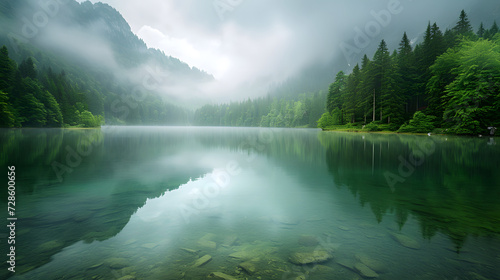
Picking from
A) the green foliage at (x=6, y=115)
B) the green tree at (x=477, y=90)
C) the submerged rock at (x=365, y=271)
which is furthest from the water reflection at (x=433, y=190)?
the green foliage at (x=6, y=115)

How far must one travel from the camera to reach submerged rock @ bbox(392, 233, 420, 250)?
214 inches

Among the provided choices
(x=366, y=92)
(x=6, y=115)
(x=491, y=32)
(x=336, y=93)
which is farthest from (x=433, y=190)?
(x=491, y=32)

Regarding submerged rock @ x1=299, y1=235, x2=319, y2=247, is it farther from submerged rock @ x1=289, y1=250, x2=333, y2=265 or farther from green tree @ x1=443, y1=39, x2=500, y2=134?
green tree @ x1=443, y1=39, x2=500, y2=134

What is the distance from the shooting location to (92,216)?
7.52m

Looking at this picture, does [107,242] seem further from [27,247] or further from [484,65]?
[484,65]

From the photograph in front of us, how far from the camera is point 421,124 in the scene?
4872cm

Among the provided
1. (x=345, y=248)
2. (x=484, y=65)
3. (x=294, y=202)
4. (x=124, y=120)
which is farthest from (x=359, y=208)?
(x=124, y=120)

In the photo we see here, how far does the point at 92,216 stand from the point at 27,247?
7.19 feet

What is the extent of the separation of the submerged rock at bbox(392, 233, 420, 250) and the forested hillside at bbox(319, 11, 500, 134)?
46511 mm

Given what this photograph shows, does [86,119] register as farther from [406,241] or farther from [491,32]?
[491,32]

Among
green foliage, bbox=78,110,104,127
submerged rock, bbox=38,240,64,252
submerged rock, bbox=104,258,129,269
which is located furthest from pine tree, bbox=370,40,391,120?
green foliage, bbox=78,110,104,127

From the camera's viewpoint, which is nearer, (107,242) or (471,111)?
(107,242)

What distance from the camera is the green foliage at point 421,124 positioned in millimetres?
47906

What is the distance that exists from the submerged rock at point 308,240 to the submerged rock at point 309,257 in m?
0.45
